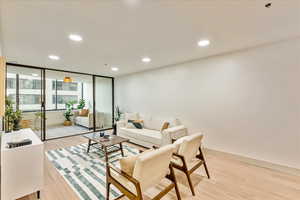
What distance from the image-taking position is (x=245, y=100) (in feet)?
9.45

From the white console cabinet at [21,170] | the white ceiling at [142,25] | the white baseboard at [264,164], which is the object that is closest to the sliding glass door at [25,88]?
the white ceiling at [142,25]

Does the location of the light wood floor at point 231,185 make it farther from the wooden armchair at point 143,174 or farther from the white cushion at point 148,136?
the white cushion at point 148,136

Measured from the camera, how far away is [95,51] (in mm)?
2947

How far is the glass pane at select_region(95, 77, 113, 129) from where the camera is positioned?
20.1ft

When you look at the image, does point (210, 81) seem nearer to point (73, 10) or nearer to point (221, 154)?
point (221, 154)

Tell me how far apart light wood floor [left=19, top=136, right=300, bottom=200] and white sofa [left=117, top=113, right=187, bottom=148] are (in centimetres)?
93

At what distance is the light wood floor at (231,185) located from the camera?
1.88m

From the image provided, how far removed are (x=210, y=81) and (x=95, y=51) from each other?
9.48 feet

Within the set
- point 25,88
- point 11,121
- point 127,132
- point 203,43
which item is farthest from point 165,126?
point 25,88

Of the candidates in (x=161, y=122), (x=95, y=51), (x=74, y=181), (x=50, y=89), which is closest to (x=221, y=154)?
(x=161, y=122)

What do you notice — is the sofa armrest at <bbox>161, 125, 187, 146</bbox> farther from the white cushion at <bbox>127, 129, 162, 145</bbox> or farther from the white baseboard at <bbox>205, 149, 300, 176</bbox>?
the white baseboard at <bbox>205, 149, 300, 176</bbox>

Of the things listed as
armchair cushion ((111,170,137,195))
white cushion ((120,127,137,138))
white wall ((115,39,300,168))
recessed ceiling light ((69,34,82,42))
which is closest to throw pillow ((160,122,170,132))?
white wall ((115,39,300,168))

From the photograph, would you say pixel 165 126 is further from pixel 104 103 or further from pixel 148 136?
pixel 104 103

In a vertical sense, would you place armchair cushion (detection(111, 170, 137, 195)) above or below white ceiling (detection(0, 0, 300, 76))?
below
